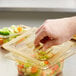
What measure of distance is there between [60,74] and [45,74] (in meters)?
0.11

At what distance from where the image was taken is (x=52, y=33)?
72 centimetres

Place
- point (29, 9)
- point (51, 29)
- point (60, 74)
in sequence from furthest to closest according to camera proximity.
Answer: point (29, 9) → point (60, 74) → point (51, 29)

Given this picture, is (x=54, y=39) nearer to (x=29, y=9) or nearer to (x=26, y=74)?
(x=26, y=74)

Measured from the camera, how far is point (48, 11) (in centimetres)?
170

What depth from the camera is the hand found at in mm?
721

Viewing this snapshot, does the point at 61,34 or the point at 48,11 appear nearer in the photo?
the point at 61,34

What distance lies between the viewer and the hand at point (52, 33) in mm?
721

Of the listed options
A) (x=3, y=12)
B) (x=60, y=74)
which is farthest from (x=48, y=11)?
(x=60, y=74)
